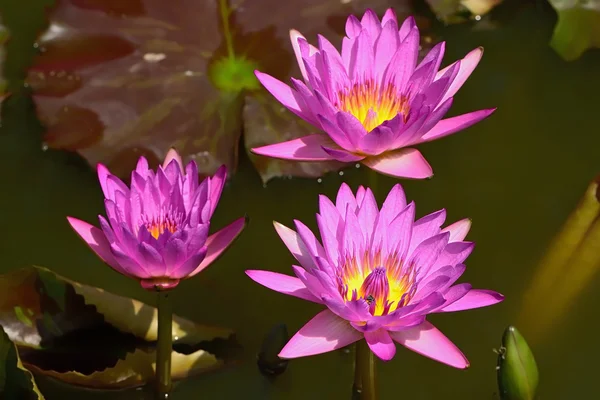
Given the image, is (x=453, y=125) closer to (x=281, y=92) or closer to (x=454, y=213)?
(x=281, y=92)

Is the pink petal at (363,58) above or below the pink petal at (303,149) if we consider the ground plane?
above

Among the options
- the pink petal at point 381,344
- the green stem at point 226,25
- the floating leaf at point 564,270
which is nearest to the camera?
the pink petal at point 381,344

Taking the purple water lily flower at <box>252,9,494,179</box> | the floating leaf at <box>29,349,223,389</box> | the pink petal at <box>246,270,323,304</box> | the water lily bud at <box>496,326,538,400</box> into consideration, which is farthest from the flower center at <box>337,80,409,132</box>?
the floating leaf at <box>29,349,223,389</box>

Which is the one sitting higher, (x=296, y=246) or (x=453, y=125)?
(x=453, y=125)

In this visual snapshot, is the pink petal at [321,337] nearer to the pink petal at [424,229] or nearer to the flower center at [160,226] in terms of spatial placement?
the pink petal at [424,229]

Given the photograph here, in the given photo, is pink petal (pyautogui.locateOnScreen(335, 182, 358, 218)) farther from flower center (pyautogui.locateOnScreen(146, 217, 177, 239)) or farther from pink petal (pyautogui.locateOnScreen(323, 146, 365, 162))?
flower center (pyautogui.locateOnScreen(146, 217, 177, 239))

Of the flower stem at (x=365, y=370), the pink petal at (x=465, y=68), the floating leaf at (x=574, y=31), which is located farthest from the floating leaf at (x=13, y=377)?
the floating leaf at (x=574, y=31)

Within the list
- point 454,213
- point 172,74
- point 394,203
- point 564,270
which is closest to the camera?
point 394,203

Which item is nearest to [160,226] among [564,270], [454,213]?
[454,213]
